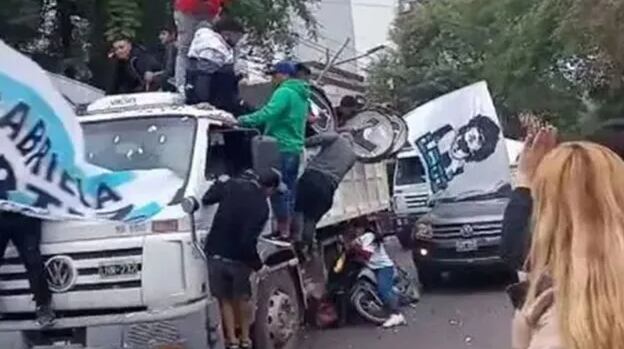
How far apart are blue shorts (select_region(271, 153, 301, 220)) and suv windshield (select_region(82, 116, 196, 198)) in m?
1.31

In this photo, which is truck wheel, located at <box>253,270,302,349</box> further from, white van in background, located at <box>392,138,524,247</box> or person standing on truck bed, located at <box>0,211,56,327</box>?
white van in background, located at <box>392,138,524,247</box>

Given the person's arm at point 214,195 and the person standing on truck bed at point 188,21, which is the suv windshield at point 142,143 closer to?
the person's arm at point 214,195

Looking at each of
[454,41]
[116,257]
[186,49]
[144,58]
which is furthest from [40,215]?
[454,41]

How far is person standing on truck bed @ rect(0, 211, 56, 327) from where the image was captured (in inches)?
373

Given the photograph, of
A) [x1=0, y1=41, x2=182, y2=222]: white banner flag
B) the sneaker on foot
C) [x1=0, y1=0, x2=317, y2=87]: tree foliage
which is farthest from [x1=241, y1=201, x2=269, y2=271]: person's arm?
[x1=0, y1=0, x2=317, y2=87]: tree foliage

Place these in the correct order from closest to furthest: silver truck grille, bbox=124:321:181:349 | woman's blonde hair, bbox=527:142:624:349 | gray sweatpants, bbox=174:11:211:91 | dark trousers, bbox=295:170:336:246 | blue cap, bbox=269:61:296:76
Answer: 1. woman's blonde hair, bbox=527:142:624:349
2. silver truck grille, bbox=124:321:181:349
3. gray sweatpants, bbox=174:11:211:91
4. blue cap, bbox=269:61:296:76
5. dark trousers, bbox=295:170:336:246

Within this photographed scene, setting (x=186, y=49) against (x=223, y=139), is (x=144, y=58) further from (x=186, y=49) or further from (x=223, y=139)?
(x=223, y=139)

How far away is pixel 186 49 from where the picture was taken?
11.5 metres

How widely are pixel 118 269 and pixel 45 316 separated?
618 millimetres

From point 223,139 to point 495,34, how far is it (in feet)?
66.4

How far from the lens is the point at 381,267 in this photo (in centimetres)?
1458

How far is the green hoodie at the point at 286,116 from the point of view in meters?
11.5

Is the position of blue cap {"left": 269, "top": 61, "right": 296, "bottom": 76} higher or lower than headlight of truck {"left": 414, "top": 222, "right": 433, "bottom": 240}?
higher

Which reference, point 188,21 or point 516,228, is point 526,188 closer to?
point 516,228
